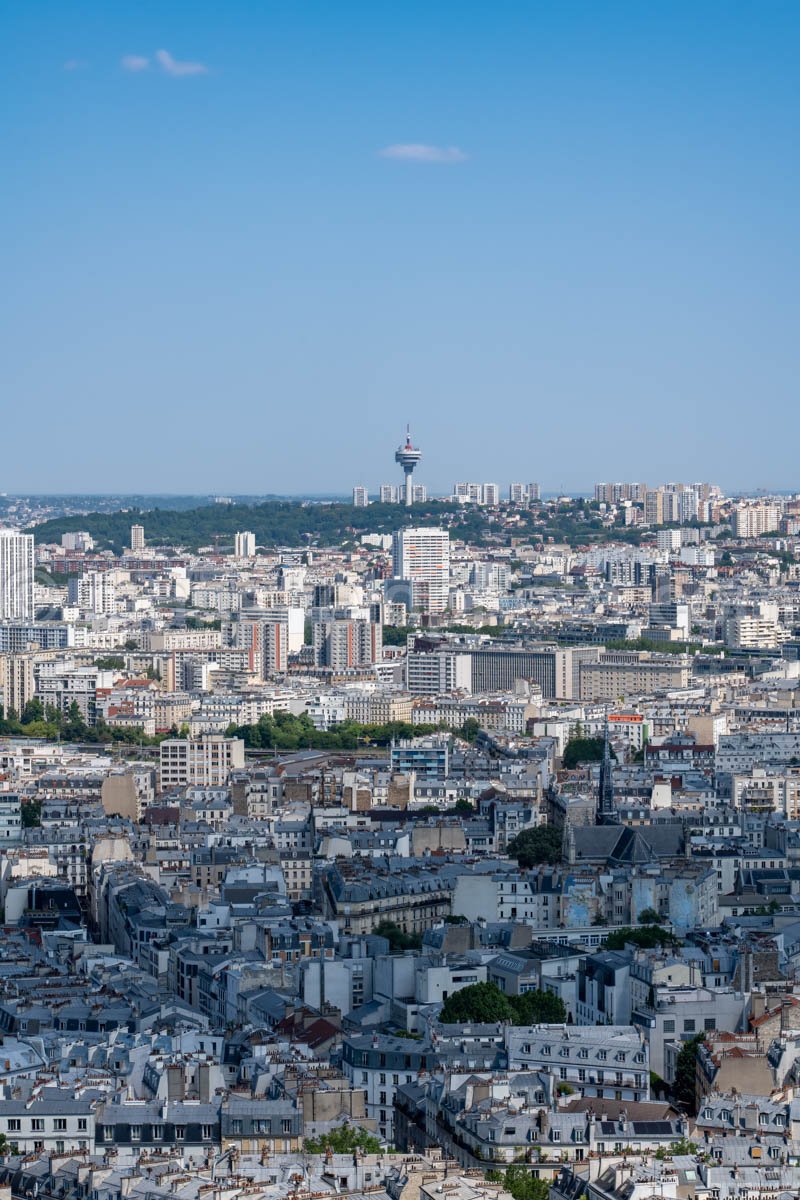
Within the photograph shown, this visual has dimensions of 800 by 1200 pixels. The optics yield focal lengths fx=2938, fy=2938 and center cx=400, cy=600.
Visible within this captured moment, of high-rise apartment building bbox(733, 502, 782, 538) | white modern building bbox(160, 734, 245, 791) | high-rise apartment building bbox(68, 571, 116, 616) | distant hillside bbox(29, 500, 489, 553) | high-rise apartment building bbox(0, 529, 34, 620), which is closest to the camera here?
white modern building bbox(160, 734, 245, 791)

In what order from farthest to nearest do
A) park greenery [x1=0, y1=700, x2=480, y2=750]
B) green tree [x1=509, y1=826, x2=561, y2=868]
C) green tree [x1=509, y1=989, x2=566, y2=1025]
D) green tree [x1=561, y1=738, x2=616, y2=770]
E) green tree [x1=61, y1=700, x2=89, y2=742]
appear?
green tree [x1=61, y1=700, x2=89, y2=742] < park greenery [x1=0, y1=700, x2=480, y2=750] < green tree [x1=561, y1=738, x2=616, y2=770] < green tree [x1=509, y1=826, x2=561, y2=868] < green tree [x1=509, y1=989, x2=566, y2=1025]

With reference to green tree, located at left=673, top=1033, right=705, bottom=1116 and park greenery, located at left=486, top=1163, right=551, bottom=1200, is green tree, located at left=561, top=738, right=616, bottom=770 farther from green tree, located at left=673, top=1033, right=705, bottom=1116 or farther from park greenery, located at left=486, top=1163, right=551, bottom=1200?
park greenery, located at left=486, top=1163, right=551, bottom=1200

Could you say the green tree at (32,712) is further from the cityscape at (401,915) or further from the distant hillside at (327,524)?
the distant hillside at (327,524)

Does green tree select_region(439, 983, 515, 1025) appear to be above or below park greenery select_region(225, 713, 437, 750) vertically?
above

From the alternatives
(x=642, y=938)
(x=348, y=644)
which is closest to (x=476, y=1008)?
(x=642, y=938)

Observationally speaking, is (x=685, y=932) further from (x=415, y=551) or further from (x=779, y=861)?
(x=415, y=551)

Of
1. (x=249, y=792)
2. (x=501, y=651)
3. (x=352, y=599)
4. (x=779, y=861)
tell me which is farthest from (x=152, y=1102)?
(x=352, y=599)

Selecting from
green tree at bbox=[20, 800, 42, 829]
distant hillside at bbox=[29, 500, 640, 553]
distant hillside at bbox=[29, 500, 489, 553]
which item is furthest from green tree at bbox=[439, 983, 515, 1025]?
distant hillside at bbox=[29, 500, 489, 553]
